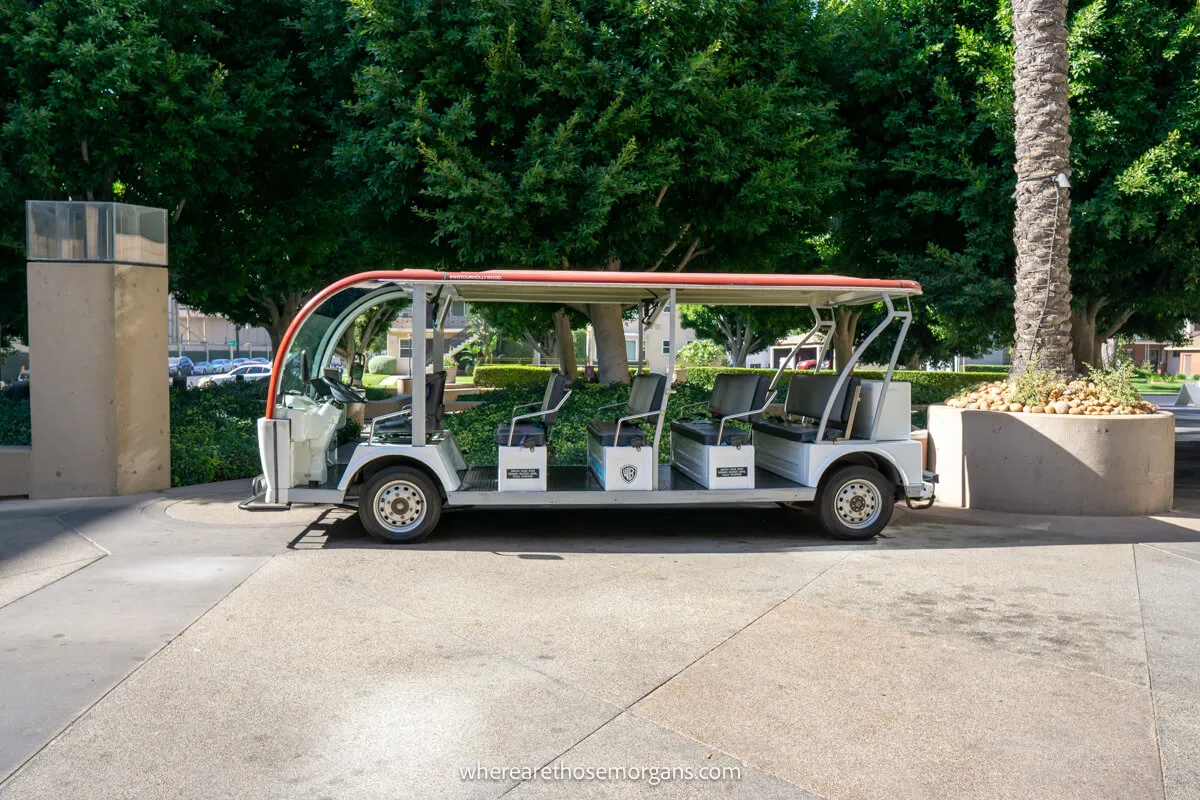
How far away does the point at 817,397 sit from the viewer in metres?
9.10

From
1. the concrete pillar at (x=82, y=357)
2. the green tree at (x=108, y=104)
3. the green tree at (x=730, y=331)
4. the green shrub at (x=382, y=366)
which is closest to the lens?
the concrete pillar at (x=82, y=357)

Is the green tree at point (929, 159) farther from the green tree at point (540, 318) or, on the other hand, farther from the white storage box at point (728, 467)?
the white storage box at point (728, 467)

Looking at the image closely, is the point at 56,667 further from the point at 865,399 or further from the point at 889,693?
the point at 865,399

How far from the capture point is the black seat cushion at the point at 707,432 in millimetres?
8266

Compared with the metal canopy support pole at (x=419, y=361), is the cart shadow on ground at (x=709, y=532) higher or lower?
lower

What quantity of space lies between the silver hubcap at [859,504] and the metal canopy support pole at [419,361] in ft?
12.3

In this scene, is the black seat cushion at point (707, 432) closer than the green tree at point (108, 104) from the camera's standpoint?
Yes

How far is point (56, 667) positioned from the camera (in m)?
4.92

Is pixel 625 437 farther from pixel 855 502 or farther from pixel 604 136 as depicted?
pixel 604 136

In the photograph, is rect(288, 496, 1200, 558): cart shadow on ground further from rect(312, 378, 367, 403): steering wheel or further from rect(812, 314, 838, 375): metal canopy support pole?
rect(812, 314, 838, 375): metal canopy support pole

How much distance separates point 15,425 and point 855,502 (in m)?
12.2

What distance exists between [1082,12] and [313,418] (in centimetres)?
1212

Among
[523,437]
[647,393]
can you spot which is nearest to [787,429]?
[647,393]

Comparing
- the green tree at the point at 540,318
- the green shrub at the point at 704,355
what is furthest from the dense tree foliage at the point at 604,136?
the green shrub at the point at 704,355
